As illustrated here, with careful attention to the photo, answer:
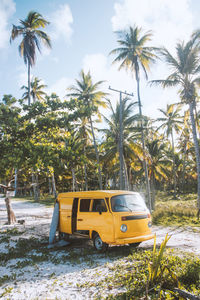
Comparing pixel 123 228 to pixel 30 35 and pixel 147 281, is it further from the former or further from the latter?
pixel 30 35

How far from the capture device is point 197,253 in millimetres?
6406

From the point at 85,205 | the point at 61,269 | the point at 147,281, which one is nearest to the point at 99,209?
the point at 85,205

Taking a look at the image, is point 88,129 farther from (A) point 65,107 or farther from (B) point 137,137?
(A) point 65,107

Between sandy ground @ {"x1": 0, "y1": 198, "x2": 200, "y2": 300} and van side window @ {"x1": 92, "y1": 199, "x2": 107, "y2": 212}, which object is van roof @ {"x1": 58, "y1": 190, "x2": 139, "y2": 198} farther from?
sandy ground @ {"x1": 0, "y1": 198, "x2": 200, "y2": 300}

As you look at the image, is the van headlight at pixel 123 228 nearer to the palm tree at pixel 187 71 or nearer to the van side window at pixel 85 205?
the van side window at pixel 85 205

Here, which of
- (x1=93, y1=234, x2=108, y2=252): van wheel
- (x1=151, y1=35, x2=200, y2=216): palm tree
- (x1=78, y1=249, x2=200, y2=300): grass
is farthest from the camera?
(x1=151, y1=35, x2=200, y2=216): palm tree

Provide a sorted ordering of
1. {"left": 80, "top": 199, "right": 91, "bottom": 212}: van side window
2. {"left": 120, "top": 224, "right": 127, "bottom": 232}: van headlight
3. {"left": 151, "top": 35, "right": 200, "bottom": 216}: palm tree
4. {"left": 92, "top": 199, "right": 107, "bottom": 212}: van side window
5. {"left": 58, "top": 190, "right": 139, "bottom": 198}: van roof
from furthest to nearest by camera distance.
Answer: {"left": 151, "top": 35, "right": 200, "bottom": 216}: palm tree → {"left": 80, "top": 199, "right": 91, "bottom": 212}: van side window → {"left": 58, "top": 190, "right": 139, "bottom": 198}: van roof → {"left": 92, "top": 199, "right": 107, "bottom": 212}: van side window → {"left": 120, "top": 224, "right": 127, "bottom": 232}: van headlight

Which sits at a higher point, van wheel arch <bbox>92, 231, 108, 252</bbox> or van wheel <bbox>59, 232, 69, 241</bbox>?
van wheel arch <bbox>92, 231, 108, 252</bbox>

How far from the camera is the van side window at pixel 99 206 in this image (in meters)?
6.93

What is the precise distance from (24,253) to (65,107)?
6194 mm

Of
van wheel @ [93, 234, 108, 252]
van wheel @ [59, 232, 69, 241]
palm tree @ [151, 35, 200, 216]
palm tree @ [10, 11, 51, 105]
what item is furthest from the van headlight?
palm tree @ [10, 11, 51, 105]

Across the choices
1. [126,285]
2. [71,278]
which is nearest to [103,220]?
[71,278]

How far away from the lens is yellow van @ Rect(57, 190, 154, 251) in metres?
6.49

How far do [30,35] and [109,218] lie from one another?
25.4 m
